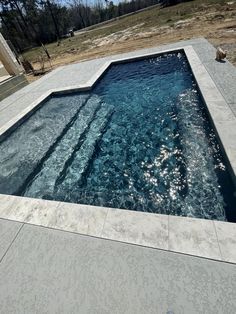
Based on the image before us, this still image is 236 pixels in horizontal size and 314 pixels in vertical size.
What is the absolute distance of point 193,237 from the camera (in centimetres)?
215

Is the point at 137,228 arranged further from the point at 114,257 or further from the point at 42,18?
the point at 42,18

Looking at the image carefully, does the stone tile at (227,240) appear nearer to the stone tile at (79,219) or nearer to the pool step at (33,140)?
the stone tile at (79,219)

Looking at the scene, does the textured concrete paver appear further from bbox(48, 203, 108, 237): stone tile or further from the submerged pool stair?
the submerged pool stair

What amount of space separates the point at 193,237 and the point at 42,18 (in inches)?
1670

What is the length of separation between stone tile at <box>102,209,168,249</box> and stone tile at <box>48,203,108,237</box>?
0.37 ft

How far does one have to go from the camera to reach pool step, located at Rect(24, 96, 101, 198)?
3.87 m

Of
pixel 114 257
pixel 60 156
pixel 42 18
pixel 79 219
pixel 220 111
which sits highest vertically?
pixel 114 257

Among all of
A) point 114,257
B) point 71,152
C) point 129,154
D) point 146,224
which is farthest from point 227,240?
point 71,152

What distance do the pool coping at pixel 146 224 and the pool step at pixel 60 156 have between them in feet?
1.88

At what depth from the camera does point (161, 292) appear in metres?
1.80

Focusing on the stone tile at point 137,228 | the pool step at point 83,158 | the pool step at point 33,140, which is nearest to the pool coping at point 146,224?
the stone tile at point 137,228

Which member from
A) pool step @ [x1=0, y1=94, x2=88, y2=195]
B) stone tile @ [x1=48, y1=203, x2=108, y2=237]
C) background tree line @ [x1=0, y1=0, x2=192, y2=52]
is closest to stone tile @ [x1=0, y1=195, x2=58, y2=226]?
stone tile @ [x1=48, y1=203, x2=108, y2=237]

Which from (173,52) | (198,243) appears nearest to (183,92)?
(173,52)

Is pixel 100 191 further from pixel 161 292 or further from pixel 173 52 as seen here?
pixel 173 52
